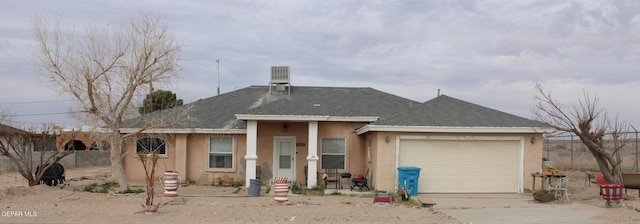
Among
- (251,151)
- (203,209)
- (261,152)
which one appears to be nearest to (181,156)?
(261,152)

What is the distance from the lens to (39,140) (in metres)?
19.4

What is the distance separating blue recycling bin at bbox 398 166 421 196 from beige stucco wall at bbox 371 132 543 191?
800 millimetres

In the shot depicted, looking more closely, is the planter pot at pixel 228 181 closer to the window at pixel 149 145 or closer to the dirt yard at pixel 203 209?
the window at pixel 149 145

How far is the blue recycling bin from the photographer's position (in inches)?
689

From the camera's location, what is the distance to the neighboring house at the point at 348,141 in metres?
18.5

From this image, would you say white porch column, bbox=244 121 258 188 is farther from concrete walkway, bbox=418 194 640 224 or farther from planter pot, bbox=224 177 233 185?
concrete walkway, bbox=418 194 640 224

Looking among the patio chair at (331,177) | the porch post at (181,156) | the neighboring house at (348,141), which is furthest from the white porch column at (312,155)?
the porch post at (181,156)

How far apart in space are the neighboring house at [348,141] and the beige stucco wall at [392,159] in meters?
0.03

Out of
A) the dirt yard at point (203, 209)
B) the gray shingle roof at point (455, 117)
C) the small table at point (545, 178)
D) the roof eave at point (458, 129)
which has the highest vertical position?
the gray shingle roof at point (455, 117)

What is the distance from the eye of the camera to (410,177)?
17.5 m

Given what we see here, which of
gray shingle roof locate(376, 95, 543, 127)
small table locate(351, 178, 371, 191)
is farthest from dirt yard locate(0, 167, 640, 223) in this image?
gray shingle roof locate(376, 95, 543, 127)

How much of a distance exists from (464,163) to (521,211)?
4.75 m

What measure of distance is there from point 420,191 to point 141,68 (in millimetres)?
9389

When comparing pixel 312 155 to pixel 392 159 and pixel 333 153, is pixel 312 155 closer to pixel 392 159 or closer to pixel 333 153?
pixel 333 153
